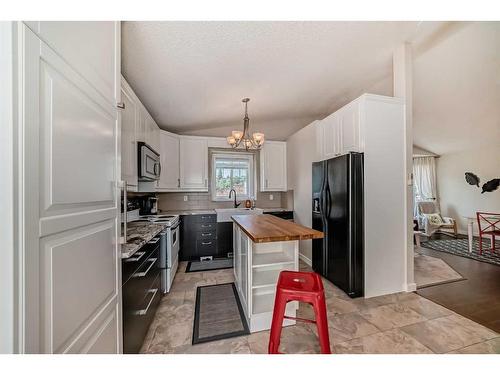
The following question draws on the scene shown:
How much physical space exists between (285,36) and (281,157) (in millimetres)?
2663

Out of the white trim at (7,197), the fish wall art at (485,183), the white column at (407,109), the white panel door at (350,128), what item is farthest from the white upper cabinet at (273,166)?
the fish wall art at (485,183)

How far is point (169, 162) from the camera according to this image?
3.40 meters

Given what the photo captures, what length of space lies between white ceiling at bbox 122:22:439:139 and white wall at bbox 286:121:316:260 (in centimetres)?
61

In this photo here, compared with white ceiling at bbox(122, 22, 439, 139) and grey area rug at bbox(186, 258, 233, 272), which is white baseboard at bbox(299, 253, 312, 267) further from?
white ceiling at bbox(122, 22, 439, 139)

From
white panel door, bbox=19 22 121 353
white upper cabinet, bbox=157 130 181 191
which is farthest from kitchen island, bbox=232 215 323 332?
white upper cabinet, bbox=157 130 181 191

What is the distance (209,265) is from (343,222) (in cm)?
227

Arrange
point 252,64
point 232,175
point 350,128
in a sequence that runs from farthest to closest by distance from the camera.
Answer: point 232,175 → point 350,128 → point 252,64

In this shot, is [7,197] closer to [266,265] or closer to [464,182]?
[266,265]

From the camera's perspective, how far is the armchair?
15.8 ft

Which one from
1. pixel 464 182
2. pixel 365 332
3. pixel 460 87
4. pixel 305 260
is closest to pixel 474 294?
pixel 365 332

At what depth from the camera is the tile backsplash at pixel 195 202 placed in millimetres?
3863

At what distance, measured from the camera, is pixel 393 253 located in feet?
7.47
